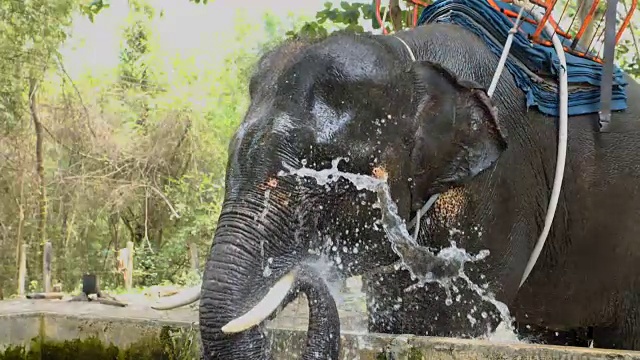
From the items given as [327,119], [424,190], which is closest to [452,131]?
[424,190]

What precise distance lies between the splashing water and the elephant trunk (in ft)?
0.59

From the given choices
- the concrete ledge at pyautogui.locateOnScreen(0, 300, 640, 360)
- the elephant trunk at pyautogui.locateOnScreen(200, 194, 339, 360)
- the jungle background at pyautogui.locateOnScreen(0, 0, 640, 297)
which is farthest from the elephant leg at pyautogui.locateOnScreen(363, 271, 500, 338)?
the jungle background at pyautogui.locateOnScreen(0, 0, 640, 297)

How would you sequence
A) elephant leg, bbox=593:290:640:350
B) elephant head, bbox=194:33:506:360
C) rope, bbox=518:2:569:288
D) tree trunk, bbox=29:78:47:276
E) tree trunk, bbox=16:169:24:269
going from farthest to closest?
tree trunk, bbox=16:169:24:269 < tree trunk, bbox=29:78:47:276 < elephant leg, bbox=593:290:640:350 < rope, bbox=518:2:569:288 < elephant head, bbox=194:33:506:360

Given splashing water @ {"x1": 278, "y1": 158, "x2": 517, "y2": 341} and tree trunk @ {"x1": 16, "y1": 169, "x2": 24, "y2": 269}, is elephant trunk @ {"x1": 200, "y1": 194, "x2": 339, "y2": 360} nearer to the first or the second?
splashing water @ {"x1": 278, "y1": 158, "x2": 517, "y2": 341}

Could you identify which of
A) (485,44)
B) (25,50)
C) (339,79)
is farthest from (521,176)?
(25,50)

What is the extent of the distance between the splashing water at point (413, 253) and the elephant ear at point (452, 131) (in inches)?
6.2

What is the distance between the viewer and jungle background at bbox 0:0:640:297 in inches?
515

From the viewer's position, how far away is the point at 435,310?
2770mm

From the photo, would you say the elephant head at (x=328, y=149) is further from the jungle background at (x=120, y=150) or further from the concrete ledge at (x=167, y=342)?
the jungle background at (x=120, y=150)

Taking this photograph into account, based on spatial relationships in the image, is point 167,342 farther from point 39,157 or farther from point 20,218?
point 20,218

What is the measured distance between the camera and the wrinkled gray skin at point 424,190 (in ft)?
7.29

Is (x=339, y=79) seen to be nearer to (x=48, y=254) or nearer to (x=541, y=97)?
(x=541, y=97)

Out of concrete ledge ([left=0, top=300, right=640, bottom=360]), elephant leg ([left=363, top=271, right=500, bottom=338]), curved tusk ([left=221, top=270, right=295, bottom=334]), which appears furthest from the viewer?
elephant leg ([left=363, top=271, right=500, bottom=338])

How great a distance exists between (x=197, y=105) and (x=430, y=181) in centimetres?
1345
